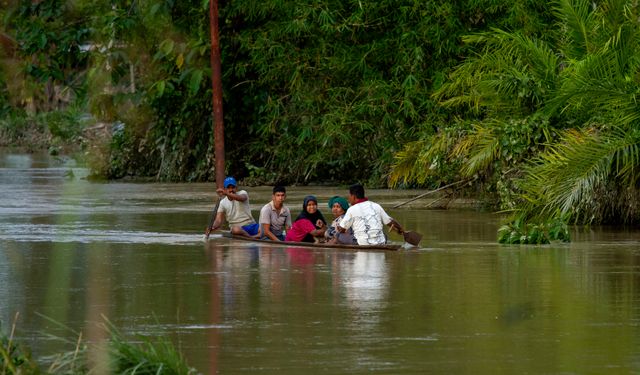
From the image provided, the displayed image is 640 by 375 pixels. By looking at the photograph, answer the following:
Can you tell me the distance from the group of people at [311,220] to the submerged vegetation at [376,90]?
253 centimetres

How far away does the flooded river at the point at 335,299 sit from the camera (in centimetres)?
1070

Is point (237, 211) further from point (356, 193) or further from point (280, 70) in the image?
point (280, 70)

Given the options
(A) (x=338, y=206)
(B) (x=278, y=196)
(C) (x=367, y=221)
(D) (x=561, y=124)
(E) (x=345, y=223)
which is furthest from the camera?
(D) (x=561, y=124)

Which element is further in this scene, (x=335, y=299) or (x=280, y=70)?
(x=280, y=70)

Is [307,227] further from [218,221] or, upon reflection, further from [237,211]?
[237,211]

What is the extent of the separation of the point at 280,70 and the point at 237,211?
14.6m

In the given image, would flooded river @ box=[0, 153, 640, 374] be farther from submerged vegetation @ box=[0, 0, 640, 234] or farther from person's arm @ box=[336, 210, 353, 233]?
submerged vegetation @ box=[0, 0, 640, 234]

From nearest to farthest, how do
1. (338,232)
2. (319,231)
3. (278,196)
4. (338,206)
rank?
(338,232)
(319,231)
(338,206)
(278,196)

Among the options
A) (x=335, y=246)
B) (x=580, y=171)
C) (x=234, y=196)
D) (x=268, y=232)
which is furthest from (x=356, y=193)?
(x=580, y=171)

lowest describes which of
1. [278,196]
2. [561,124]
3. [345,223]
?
[345,223]

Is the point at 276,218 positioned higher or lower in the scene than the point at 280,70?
lower

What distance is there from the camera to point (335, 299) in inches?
547

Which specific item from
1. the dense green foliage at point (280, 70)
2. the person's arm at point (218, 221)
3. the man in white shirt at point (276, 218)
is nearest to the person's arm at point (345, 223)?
the man in white shirt at point (276, 218)

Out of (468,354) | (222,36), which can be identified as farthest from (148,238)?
(222,36)
